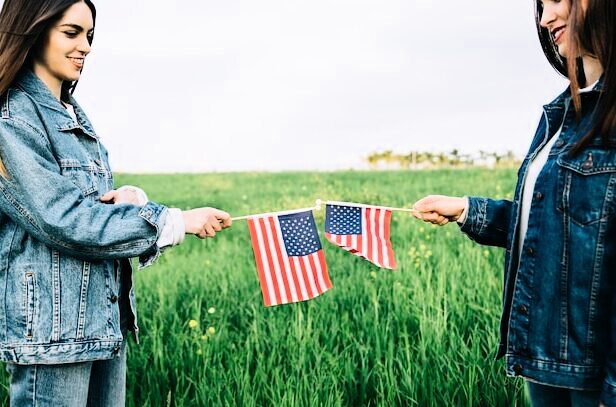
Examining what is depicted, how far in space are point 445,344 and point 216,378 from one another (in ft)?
4.34

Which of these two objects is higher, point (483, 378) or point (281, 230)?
point (281, 230)

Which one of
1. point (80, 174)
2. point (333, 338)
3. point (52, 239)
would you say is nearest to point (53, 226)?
point (52, 239)

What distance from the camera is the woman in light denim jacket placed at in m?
2.12

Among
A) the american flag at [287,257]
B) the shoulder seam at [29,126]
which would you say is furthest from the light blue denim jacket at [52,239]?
A: the american flag at [287,257]

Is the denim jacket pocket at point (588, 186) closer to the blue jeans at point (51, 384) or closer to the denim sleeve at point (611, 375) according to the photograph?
the denim sleeve at point (611, 375)

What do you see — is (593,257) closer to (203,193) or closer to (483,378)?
(483,378)

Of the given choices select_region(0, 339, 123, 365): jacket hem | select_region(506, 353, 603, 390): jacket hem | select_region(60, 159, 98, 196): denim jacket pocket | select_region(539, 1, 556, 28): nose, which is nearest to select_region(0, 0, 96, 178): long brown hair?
select_region(60, 159, 98, 196): denim jacket pocket

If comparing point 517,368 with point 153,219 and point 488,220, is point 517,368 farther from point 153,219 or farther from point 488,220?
point 153,219

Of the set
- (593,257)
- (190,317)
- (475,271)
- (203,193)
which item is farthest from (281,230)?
(203,193)

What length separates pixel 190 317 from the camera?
→ 4625 millimetres

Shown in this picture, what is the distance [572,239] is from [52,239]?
1.59m

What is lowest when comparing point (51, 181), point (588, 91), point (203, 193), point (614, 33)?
point (203, 193)

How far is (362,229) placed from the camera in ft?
10.1

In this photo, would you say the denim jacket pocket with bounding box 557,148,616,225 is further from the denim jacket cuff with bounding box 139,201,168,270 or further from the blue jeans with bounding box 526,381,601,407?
the denim jacket cuff with bounding box 139,201,168,270
